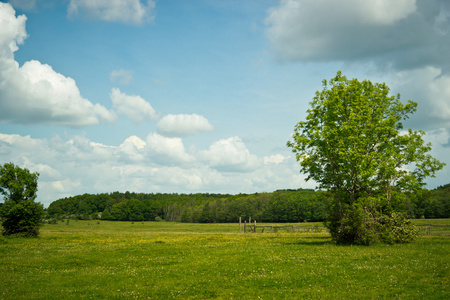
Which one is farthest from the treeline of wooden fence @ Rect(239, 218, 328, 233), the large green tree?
the large green tree

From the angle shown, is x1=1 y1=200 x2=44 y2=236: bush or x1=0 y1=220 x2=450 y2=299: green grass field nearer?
x1=0 y1=220 x2=450 y2=299: green grass field

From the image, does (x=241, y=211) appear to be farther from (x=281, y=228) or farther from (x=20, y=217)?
(x=20, y=217)

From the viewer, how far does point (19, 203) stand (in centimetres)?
4828

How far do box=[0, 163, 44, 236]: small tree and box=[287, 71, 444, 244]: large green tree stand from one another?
40416mm

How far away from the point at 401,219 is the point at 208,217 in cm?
15015

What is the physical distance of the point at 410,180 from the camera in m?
40.3

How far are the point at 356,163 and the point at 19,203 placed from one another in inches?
1858

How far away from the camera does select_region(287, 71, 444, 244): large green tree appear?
111 ft

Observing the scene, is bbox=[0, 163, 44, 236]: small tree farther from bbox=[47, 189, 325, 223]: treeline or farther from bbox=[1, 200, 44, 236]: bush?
bbox=[47, 189, 325, 223]: treeline

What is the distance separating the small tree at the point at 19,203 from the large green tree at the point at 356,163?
4042 cm

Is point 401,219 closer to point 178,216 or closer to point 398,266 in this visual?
point 398,266

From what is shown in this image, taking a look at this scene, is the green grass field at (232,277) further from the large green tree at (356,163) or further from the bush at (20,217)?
the bush at (20,217)

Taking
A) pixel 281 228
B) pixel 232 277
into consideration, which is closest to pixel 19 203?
pixel 232 277

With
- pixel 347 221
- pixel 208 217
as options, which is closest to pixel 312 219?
pixel 208 217
